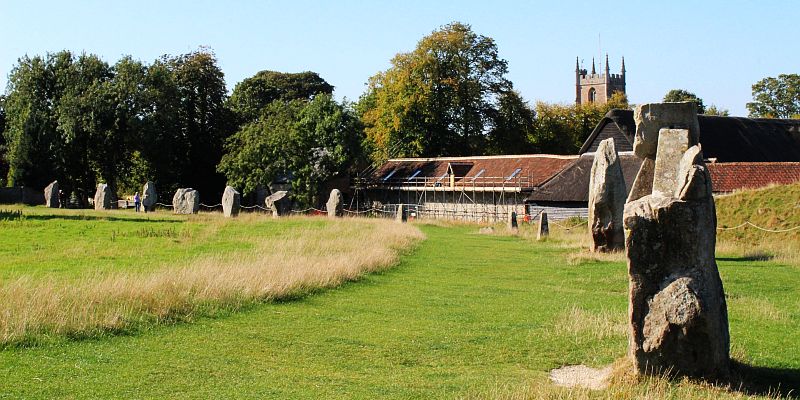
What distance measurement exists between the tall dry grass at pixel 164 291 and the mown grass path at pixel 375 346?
0.39 meters

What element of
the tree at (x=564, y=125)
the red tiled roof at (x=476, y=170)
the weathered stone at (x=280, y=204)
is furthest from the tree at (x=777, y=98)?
the weathered stone at (x=280, y=204)

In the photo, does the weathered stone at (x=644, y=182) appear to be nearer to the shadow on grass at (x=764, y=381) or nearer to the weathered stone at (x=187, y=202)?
the shadow on grass at (x=764, y=381)

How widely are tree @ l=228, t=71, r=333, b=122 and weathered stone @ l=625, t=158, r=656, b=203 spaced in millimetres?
56697

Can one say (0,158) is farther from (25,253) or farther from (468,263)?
(468,263)

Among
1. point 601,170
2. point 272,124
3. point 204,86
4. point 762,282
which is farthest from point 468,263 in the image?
point 204,86

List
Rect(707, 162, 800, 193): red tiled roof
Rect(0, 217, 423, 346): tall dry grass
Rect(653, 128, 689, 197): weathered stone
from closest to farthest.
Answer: Rect(0, 217, 423, 346): tall dry grass < Rect(653, 128, 689, 197): weathered stone < Rect(707, 162, 800, 193): red tiled roof

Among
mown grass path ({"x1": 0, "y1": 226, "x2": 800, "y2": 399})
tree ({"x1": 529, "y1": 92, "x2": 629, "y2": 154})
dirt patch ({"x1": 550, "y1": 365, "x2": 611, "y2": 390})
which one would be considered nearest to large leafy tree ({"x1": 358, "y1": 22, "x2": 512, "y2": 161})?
tree ({"x1": 529, "y1": 92, "x2": 629, "y2": 154})

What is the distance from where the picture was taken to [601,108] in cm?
7050

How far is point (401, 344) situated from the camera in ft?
36.6

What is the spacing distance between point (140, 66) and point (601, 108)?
36.2 m

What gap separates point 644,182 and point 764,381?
5865 millimetres

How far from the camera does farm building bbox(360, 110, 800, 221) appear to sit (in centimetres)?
4250

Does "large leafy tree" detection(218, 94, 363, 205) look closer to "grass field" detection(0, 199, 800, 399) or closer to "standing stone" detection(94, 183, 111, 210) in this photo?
"standing stone" detection(94, 183, 111, 210)

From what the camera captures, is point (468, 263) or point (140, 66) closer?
point (468, 263)
